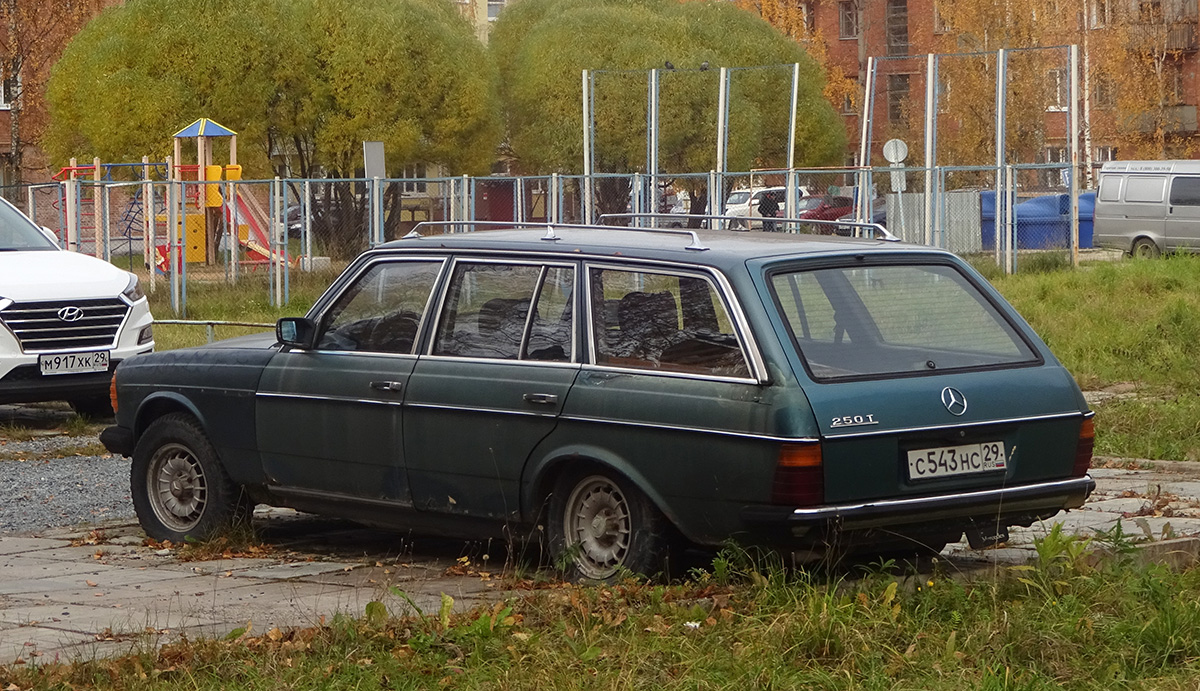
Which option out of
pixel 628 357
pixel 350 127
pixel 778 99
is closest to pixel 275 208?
pixel 350 127

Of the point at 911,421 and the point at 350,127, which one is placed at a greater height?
the point at 350,127

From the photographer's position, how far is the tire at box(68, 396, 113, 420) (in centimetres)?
1518

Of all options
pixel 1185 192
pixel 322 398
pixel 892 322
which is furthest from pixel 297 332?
Answer: pixel 1185 192

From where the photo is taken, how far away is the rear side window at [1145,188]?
3675 cm

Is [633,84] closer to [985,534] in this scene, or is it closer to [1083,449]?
[1083,449]

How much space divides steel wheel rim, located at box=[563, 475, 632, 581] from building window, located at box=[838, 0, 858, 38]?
74365 mm

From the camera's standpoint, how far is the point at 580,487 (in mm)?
7211

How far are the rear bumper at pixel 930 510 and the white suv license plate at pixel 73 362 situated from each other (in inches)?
334

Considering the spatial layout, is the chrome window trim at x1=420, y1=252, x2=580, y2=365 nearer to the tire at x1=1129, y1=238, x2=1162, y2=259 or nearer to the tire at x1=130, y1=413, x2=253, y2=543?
the tire at x1=130, y1=413, x2=253, y2=543

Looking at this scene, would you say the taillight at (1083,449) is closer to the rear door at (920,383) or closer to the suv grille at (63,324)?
the rear door at (920,383)

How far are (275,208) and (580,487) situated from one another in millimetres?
22101

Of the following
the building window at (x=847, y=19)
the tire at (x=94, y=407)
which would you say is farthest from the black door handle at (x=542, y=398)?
the building window at (x=847, y=19)

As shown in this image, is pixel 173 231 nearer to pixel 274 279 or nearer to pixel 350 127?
pixel 274 279

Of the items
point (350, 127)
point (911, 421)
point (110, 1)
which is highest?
point (110, 1)
